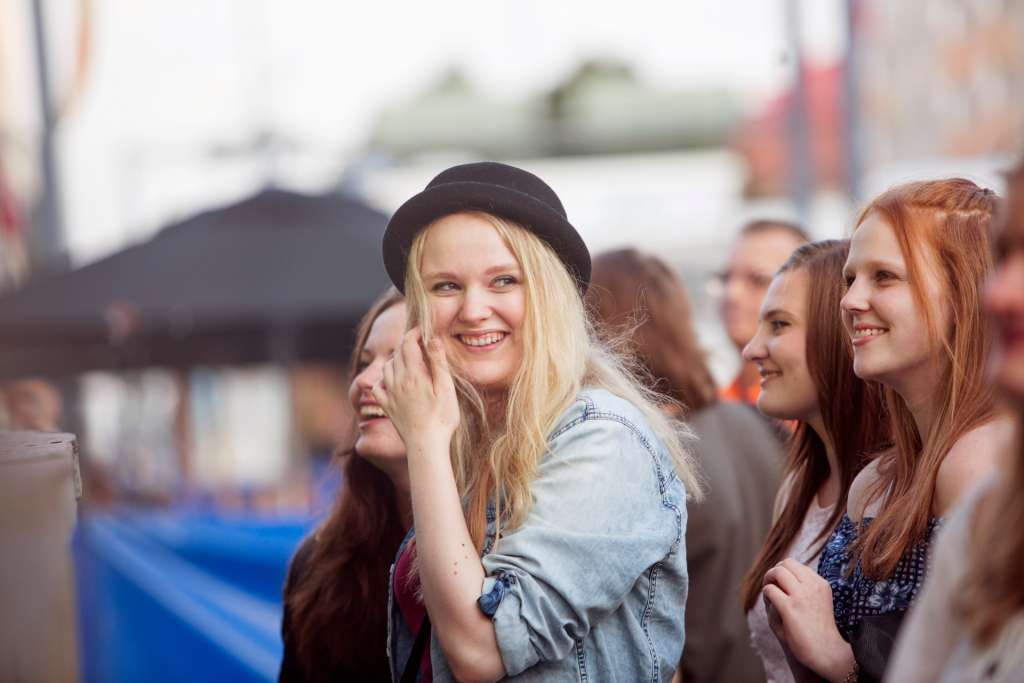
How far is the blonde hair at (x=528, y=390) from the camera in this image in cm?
211

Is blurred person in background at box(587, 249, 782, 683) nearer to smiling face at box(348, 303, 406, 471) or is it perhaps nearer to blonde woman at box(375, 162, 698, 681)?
smiling face at box(348, 303, 406, 471)

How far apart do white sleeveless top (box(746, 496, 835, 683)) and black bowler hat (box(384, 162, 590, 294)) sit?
669 mm

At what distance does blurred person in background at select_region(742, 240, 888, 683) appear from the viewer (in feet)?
8.28

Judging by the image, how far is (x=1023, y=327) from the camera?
1.33 meters

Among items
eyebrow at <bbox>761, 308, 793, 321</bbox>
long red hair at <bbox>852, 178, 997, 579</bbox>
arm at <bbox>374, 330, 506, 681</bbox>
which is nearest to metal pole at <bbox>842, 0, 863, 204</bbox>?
eyebrow at <bbox>761, 308, 793, 321</bbox>

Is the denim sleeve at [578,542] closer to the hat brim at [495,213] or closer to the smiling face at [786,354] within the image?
the hat brim at [495,213]

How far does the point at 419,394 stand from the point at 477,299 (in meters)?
0.22

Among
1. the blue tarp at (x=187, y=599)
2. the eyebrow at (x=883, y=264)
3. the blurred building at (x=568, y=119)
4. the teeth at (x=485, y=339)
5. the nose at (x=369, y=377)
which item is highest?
the blurred building at (x=568, y=119)

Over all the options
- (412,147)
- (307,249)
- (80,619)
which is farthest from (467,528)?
(412,147)

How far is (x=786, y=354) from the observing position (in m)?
2.64

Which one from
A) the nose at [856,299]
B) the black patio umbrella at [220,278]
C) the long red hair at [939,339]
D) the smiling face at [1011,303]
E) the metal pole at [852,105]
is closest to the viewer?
the smiling face at [1011,303]

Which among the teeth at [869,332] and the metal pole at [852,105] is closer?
the teeth at [869,332]

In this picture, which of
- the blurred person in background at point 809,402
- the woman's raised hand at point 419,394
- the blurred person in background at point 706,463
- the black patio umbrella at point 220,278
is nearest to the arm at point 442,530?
the woman's raised hand at point 419,394

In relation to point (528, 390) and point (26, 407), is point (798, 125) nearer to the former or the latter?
point (26, 407)
